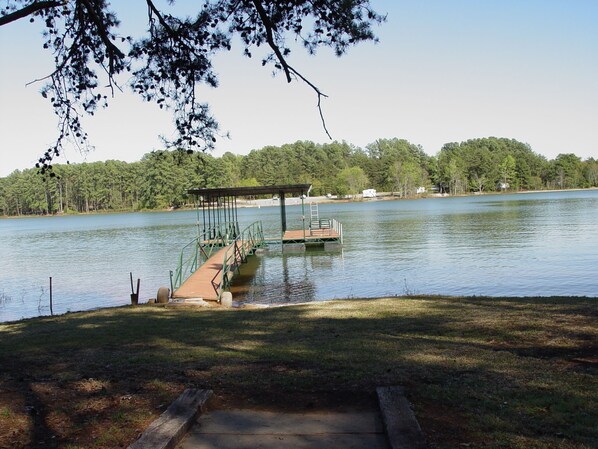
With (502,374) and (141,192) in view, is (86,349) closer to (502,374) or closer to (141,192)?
(502,374)

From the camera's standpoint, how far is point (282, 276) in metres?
25.8

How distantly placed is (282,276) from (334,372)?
20.0 meters

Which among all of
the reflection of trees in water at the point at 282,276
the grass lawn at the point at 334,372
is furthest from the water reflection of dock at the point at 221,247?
the grass lawn at the point at 334,372

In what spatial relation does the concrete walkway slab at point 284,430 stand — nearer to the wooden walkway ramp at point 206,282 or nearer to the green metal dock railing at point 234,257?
the wooden walkway ramp at point 206,282

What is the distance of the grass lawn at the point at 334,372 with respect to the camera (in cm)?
426

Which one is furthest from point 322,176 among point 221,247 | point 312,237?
point 221,247

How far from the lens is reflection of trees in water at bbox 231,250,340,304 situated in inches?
798

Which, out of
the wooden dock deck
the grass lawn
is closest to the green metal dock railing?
the wooden dock deck

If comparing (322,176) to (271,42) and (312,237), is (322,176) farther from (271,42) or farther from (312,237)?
(271,42)

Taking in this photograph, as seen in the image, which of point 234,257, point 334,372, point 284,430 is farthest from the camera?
point 234,257

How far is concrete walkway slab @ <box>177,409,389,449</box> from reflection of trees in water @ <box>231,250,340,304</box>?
14.0 metres

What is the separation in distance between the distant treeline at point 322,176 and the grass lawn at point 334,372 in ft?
400

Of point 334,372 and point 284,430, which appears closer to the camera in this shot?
point 284,430

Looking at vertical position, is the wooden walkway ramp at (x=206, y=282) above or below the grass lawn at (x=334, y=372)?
below
